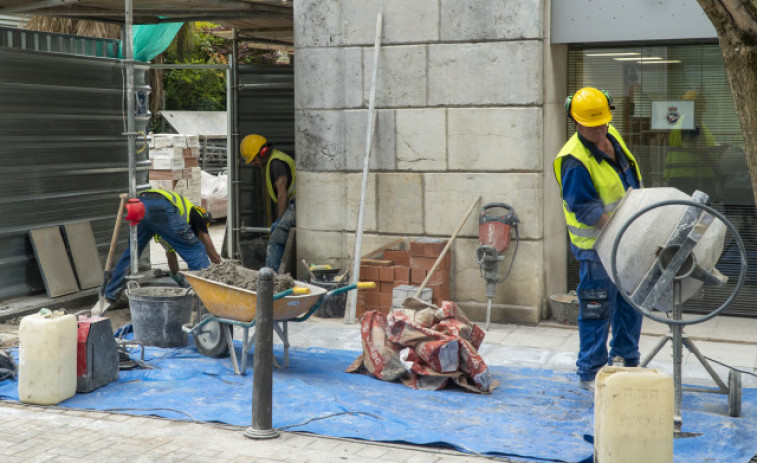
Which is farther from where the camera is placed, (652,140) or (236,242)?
(236,242)

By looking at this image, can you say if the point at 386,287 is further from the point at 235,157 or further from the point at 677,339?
the point at 677,339

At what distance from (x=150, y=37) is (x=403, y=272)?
20.3 ft

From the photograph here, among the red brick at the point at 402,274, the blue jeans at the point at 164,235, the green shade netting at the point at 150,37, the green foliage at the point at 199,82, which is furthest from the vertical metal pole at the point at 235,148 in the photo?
the green foliage at the point at 199,82

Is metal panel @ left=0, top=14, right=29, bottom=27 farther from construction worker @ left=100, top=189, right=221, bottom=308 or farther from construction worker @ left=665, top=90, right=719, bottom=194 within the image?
construction worker @ left=665, top=90, right=719, bottom=194

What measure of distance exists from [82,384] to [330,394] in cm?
178

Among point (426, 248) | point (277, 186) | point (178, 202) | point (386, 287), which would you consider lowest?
point (386, 287)

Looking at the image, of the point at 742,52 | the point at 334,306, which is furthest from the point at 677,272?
the point at 334,306

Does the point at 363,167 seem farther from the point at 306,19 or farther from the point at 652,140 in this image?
the point at 652,140

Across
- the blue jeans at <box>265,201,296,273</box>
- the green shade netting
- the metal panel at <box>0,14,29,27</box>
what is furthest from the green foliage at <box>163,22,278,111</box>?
the blue jeans at <box>265,201,296,273</box>

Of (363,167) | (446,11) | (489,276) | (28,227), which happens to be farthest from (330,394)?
(28,227)

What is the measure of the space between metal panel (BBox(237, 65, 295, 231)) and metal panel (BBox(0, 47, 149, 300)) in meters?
1.28

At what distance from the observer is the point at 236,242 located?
40.3 feet

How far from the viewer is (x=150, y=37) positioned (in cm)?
1347

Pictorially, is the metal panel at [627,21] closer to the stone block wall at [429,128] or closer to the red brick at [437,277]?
the stone block wall at [429,128]
